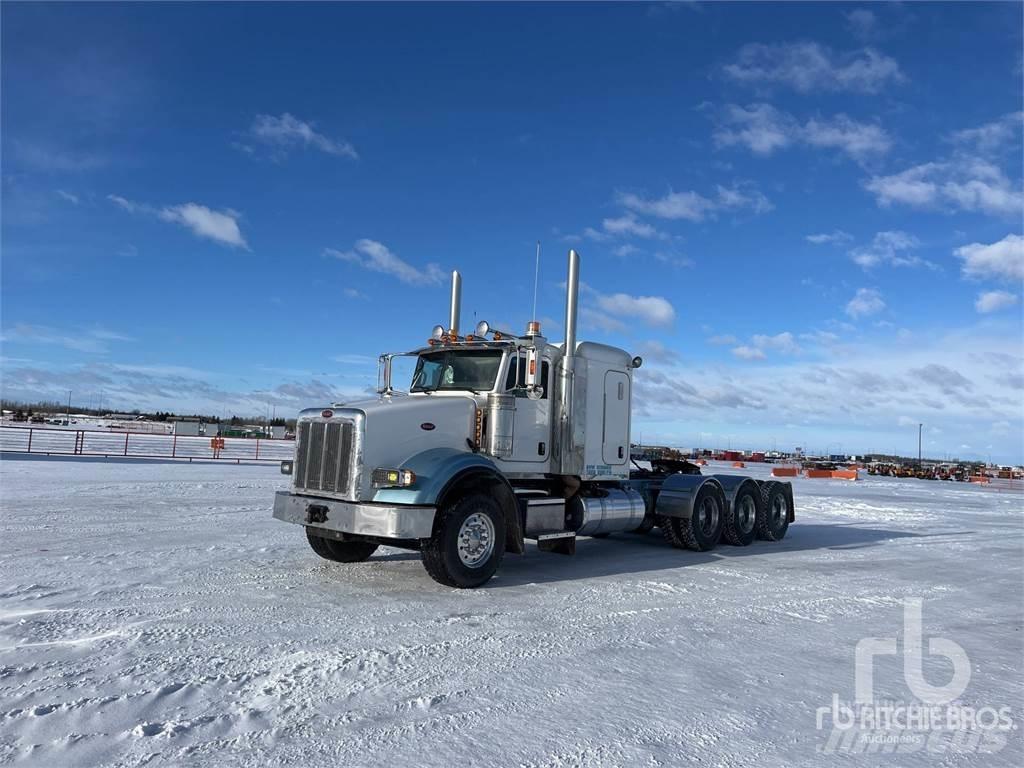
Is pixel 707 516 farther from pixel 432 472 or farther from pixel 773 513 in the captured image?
pixel 432 472

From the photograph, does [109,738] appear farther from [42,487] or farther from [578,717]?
[42,487]

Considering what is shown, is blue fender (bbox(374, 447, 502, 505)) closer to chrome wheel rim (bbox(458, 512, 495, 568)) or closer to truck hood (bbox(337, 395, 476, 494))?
truck hood (bbox(337, 395, 476, 494))

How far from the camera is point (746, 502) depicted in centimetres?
1270

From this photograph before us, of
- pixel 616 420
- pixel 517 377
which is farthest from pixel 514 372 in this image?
pixel 616 420

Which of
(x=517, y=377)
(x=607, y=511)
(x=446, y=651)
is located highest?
(x=517, y=377)

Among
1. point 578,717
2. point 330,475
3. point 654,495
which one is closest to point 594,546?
point 654,495

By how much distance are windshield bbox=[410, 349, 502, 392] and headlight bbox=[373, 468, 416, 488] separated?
6.05 ft

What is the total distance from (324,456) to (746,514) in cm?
791

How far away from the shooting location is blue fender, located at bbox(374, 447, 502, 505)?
730cm

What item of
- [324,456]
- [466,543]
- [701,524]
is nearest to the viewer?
[466,543]

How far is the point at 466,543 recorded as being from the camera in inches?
307

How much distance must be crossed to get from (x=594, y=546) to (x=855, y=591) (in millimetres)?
4082

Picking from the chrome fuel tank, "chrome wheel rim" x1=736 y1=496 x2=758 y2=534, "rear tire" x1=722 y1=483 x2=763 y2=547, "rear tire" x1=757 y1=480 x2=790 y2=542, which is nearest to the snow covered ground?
the chrome fuel tank

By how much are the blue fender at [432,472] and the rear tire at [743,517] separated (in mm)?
5754
